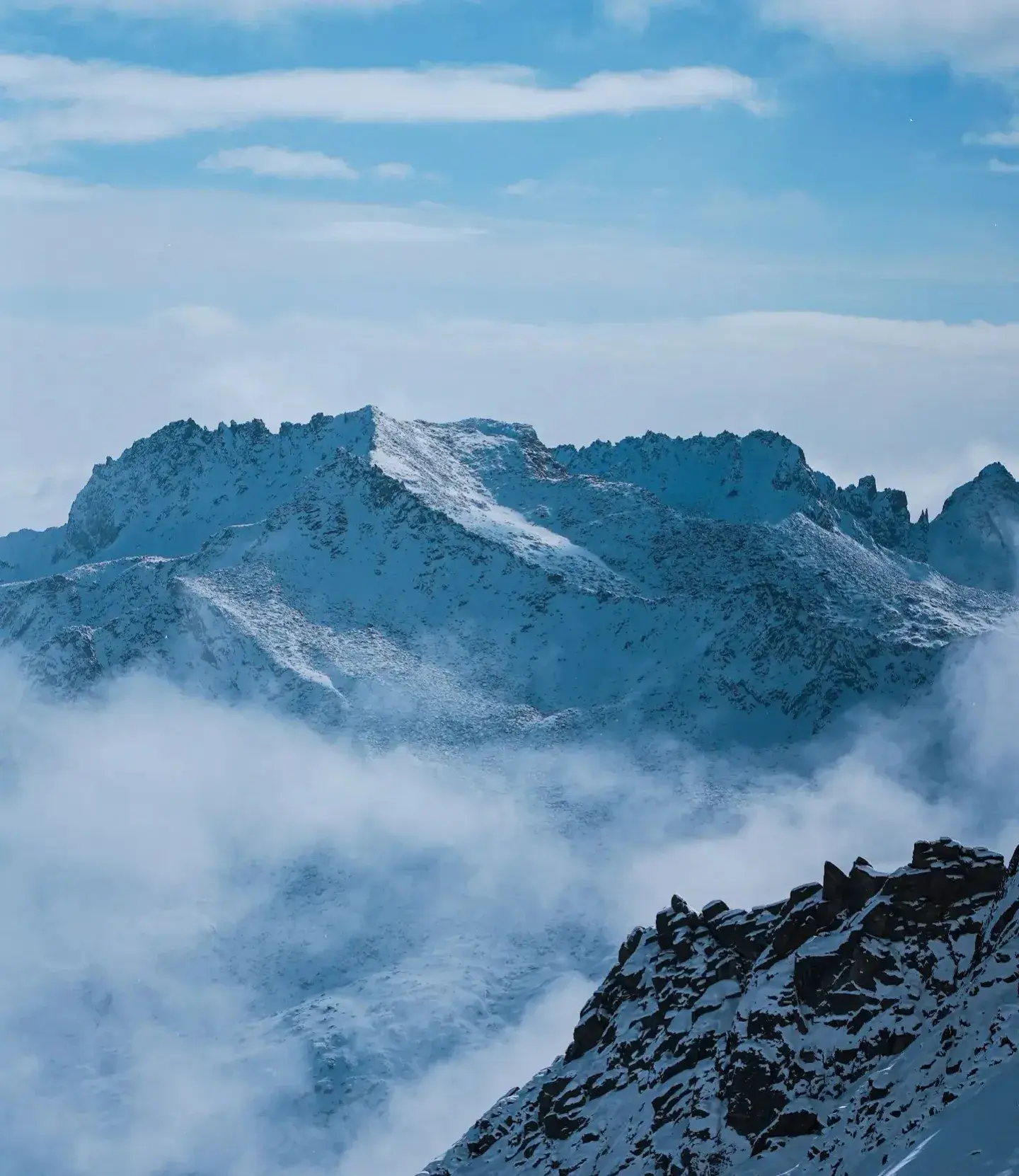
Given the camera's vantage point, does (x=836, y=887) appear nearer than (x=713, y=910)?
Yes

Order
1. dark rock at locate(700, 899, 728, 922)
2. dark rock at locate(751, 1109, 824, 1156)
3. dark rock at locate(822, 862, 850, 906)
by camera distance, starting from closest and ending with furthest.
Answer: dark rock at locate(751, 1109, 824, 1156) → dark rock at locate(822, 862, 850, 906) → dark rock at locate(700, 899, 728, 922)

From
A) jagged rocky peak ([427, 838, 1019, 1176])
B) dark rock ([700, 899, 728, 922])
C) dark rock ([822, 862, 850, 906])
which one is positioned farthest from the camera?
dark rock ([700, 899, 728, 922])

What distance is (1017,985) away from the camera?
72500 mm

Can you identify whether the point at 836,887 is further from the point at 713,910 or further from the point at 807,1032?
the point at 713,910

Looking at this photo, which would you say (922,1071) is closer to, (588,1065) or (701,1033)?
(701,1033)

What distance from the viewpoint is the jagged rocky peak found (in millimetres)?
74438

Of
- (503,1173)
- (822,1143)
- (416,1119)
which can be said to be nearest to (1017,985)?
(822,1143)

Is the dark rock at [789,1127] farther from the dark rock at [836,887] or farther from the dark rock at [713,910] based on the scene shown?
the dark rock at [713,910]

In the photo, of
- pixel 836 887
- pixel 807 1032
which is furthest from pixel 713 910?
pixel 807 1032

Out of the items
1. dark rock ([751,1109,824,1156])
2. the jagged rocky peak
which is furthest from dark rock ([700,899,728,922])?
dark rock ([751,1109,824,1156])

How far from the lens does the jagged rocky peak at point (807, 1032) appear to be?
74438mm

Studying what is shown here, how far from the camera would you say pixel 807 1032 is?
83.6 metres

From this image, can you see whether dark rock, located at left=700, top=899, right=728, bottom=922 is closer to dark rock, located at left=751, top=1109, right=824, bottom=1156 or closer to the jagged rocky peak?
the jagged rocky peak

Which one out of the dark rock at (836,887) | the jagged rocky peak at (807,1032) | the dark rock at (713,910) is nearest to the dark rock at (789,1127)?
the jagged rocky peak at (807,1032)
